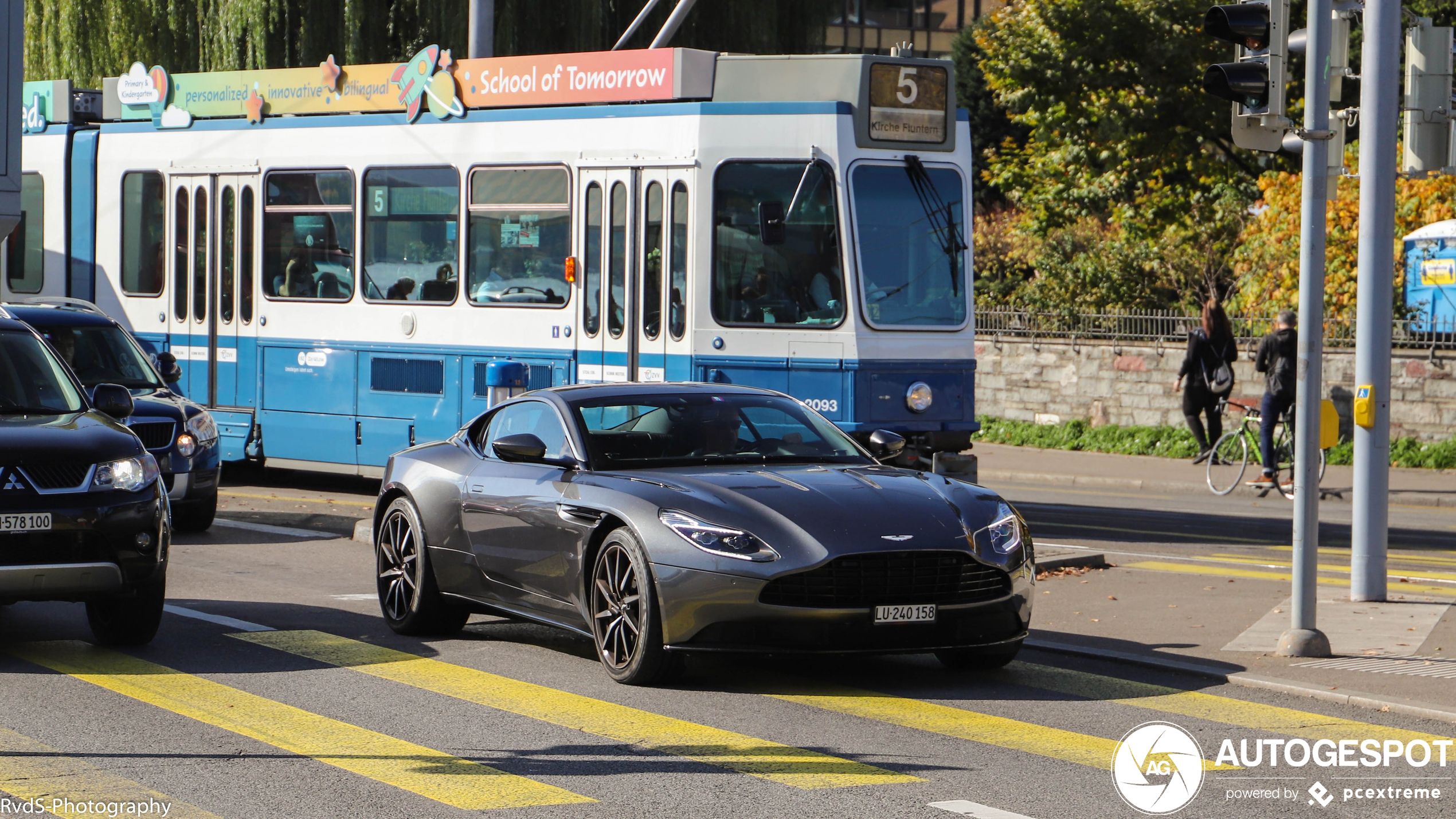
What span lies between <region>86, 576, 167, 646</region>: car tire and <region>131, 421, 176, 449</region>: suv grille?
485 centimetres

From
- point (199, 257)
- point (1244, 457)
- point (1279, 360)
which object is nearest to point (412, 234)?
point (199, 257)

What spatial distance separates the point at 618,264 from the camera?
50.2 feet

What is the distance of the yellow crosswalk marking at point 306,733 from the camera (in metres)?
6.32

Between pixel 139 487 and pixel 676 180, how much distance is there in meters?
6.73

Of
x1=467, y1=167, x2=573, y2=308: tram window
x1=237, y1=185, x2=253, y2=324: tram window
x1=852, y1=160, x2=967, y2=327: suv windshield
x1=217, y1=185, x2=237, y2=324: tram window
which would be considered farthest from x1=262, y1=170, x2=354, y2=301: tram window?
x1=852, y1=160, x2=967, y2=327: suv windshield

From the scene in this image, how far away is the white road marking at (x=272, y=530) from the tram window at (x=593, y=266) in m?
2.63

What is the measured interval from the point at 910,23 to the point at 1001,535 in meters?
69.0

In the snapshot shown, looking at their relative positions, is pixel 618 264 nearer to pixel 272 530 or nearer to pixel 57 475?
pixel 272 530

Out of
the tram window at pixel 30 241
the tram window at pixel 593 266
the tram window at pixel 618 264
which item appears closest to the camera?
the tram window at pixel 618 264

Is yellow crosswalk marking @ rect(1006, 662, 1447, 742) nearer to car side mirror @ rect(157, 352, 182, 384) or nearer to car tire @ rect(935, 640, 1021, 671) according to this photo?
car tire @ rect(935, 640, 1021, 671)

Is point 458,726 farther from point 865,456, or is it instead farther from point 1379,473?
point 1379,473

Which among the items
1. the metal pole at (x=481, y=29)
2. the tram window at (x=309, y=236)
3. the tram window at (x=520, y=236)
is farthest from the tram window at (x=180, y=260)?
the tram window at (x=520, y=236)

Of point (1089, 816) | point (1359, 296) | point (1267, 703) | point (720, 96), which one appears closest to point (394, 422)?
point (720, 96)

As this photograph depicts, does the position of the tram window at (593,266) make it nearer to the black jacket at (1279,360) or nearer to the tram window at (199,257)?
the tram window at (199,257)
